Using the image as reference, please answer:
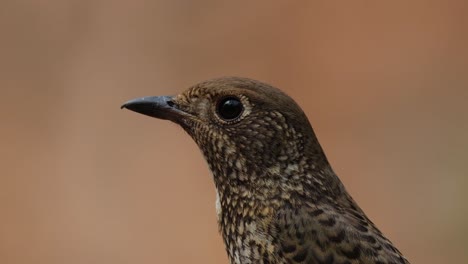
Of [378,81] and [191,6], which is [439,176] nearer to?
[378,81]

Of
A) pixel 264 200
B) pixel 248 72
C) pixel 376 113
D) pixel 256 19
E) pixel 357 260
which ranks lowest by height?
pixel 357 260

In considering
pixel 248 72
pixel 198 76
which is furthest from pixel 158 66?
pixel 248 72

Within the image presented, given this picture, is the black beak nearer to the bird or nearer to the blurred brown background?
the bird

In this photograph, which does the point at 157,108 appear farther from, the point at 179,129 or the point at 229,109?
the point at 179,129

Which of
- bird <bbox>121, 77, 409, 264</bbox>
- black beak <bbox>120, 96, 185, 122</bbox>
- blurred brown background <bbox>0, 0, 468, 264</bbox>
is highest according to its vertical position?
blurred brown background <bbox>0, 0, 468, 264</bbox>

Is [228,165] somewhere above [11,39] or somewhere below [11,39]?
below

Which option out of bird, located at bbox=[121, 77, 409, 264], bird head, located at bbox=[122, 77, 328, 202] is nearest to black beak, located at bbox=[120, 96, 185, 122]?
bird, located at bbox=[121, 77, 409, 264]

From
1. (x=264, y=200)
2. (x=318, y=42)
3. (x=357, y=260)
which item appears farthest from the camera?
(x=318, y=42)
